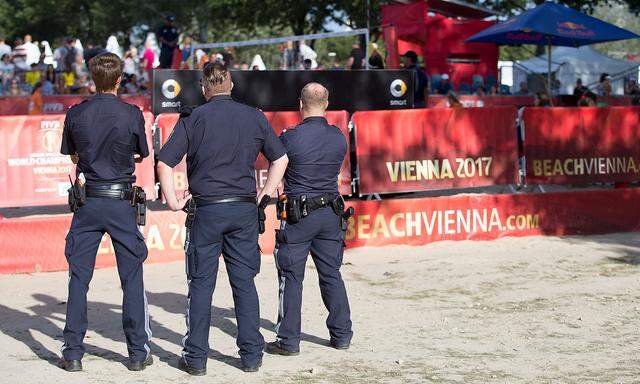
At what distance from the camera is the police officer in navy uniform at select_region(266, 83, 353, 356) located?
7.53 metres

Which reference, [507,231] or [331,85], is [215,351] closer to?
[507,231]

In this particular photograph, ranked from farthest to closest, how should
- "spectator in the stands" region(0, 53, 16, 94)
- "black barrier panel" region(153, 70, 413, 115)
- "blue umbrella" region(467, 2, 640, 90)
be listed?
"spectator in the stands" region(0, 53, 16, 94)
"blue umbrella" region(467, 2, 640, 90)
"black barrier panel" region(153, 70, 413, 115)

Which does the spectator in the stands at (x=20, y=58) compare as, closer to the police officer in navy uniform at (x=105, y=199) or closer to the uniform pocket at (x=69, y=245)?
the police officer in navy uniform at (x=105, y=199)

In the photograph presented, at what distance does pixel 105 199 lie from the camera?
6.96m

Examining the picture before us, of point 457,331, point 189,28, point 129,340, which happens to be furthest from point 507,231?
point 189,28

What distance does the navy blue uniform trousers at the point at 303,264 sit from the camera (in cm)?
754

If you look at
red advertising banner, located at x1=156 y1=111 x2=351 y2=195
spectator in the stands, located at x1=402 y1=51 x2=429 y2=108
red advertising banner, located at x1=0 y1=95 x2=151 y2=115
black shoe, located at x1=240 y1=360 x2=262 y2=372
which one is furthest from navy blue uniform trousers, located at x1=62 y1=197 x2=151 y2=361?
red advertising banner, located at x1=0 y1=95 x2=151 y2=115

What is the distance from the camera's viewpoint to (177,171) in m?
12.7

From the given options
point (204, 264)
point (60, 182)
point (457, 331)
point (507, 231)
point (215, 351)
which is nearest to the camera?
point (204, 264)

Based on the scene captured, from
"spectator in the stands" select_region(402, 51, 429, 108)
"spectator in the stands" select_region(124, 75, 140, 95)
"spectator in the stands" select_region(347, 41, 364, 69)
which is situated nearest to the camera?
"spectator in the stands" select_region(402, 51, 429, 108)

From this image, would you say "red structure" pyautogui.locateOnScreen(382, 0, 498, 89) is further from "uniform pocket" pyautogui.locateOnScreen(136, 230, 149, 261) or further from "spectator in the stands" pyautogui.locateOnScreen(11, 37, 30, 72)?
"uniform pocket" pyautogui.locateOnScreen(136, 230, 149, 261)

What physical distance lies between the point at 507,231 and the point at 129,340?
7507 millimetres

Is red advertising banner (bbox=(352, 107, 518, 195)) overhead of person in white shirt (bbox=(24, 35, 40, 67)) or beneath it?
beneath

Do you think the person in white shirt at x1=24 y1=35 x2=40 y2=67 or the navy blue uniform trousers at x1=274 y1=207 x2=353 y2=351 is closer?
the navy blue uniform trousers at x1=274 y1=207 x2=353 y2=351
